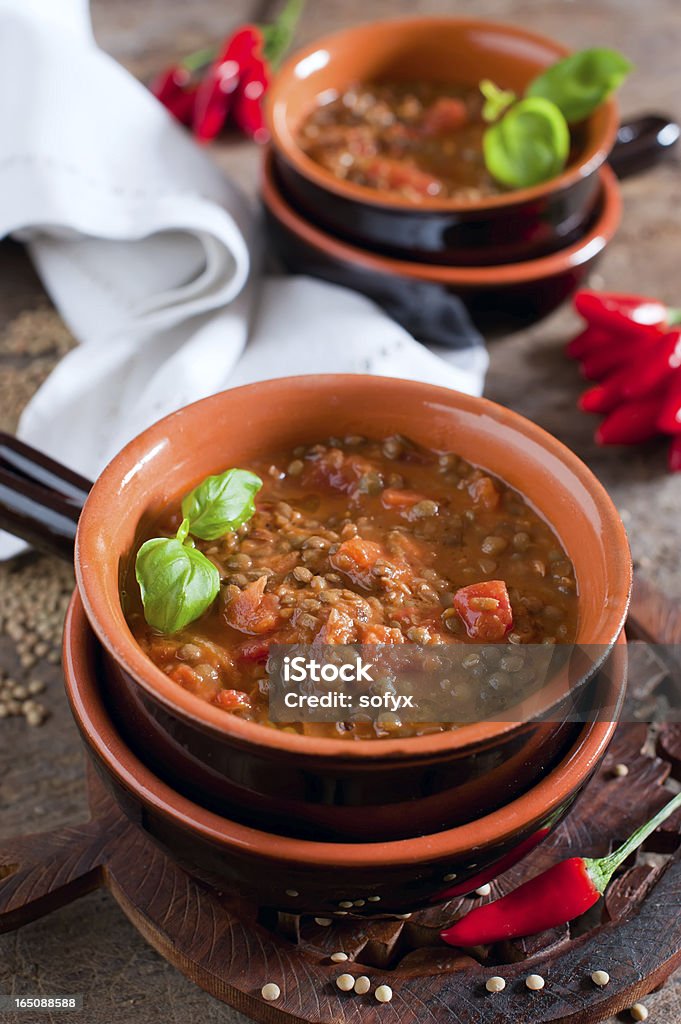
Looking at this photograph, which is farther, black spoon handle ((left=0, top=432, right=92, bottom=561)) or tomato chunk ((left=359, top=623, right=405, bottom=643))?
black spoon handle ((left=0, top=432, right=92, bottom=561))

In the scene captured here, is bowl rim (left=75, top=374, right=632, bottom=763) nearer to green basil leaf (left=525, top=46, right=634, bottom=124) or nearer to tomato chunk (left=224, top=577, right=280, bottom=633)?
tomato chunk (left=224, top=577, right=280, bottom=633)

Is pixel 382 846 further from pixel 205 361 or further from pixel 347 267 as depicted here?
pixel 347 267

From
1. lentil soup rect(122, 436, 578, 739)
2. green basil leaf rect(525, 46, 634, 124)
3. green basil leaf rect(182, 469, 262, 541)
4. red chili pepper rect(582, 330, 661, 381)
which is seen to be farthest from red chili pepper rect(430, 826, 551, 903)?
green basil leaf rect(525, 46, 634, 124)

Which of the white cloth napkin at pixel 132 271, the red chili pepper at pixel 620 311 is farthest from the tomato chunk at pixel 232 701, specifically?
the red chili pepper at pixel 620 311

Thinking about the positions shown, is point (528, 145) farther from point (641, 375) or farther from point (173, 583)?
point (173, 583)

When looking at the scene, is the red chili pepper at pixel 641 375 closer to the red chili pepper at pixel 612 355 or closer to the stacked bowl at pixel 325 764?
the red chili pepper at pixel 612 355
